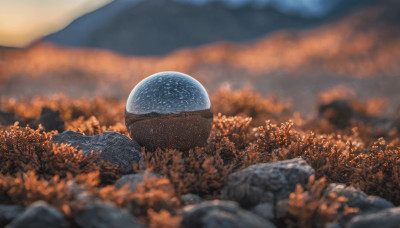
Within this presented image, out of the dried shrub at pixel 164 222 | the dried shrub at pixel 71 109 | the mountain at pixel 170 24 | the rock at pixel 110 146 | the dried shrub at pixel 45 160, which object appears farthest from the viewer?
the mountain at pixel 170 24

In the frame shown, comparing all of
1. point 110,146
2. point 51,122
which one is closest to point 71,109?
point 51,122

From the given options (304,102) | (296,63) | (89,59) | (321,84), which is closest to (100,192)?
(304,102)

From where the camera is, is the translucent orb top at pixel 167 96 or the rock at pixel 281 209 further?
the translucent orb top at pixel 167 96

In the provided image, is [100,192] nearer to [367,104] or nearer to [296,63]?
[367,104]

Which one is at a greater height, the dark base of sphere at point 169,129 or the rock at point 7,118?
the dark base of sphere at point 169,129

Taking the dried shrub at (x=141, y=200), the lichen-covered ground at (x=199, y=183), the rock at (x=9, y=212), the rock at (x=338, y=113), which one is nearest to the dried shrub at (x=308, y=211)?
the lichen-covered ground at (x=199, y=183)

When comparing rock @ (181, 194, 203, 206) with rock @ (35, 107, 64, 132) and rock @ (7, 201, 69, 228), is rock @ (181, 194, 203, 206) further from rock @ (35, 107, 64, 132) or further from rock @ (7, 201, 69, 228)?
rock @ (35, 107, 64, 132)

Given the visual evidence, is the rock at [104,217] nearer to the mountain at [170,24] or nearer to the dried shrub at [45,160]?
the dried shrub at [45,160]
